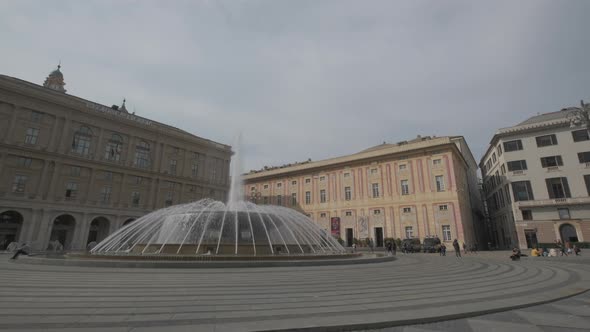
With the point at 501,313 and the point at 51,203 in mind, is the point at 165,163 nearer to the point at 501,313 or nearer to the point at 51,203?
the point at 51,203

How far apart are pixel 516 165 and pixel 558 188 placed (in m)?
4.71

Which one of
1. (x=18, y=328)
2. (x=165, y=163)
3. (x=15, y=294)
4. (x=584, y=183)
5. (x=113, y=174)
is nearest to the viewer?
(x=18, y=328)

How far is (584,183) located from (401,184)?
18.4 meters

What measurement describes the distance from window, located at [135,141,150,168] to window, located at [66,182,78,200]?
28.2ft

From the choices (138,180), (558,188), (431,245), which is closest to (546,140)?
(558,188)

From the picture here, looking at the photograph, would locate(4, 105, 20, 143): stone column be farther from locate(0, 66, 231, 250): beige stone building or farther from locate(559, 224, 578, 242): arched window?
locate(559, 224, 578, 242): arched window

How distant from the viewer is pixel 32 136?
3566cm

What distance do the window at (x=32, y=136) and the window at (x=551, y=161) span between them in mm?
61144

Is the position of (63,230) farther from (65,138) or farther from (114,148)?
(114,148)

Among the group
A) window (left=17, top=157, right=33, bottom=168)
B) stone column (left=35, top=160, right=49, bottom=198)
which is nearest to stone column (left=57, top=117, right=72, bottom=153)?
stone column (left=35, top=160, right=49, bottom=198)

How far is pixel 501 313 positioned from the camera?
513 cm

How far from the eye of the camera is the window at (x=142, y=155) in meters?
45.0

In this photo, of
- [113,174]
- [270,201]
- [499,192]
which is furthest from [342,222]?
[113,174]

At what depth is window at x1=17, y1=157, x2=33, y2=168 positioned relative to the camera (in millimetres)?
34188
